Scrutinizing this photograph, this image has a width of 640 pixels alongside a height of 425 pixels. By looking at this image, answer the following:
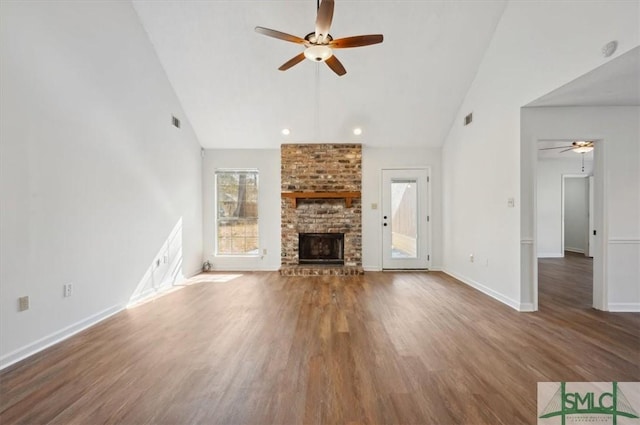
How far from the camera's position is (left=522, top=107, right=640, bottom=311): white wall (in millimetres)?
3348

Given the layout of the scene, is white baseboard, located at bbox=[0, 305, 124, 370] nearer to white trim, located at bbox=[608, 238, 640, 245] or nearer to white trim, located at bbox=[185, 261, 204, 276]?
white trim, located at bbox=[185, 261, 204, 276]

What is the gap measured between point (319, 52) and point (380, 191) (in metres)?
3.30

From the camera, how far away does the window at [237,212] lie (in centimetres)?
586

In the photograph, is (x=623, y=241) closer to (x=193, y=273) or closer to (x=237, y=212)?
(x=237, y=212)

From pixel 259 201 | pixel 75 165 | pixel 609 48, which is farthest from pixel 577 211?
pixel 75 165

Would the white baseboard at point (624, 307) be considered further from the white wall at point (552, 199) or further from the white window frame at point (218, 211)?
the white window frame at point (218, 211)

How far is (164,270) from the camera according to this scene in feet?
14.4

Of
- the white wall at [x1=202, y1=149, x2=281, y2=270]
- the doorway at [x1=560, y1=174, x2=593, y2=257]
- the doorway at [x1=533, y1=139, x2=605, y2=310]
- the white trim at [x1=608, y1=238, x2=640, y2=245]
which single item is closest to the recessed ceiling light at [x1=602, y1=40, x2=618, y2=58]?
the white trim at [x1=608, y1=238, x2=640, y2=245]

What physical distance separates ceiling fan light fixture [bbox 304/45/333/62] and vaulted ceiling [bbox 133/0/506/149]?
1.15m

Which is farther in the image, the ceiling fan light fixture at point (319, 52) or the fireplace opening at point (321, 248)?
the fireplace opening at point (321, 248)

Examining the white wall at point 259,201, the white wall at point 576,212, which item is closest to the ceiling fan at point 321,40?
the white wall at point 259,201

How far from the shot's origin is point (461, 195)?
488 cm

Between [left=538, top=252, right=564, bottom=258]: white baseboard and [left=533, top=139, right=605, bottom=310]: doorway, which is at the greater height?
[left=533, top=139, right=605, bottom=310]: doorway

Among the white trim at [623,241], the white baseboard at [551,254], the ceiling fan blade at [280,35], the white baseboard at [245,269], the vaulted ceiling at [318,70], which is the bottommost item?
the white baseboard at [245,269]
